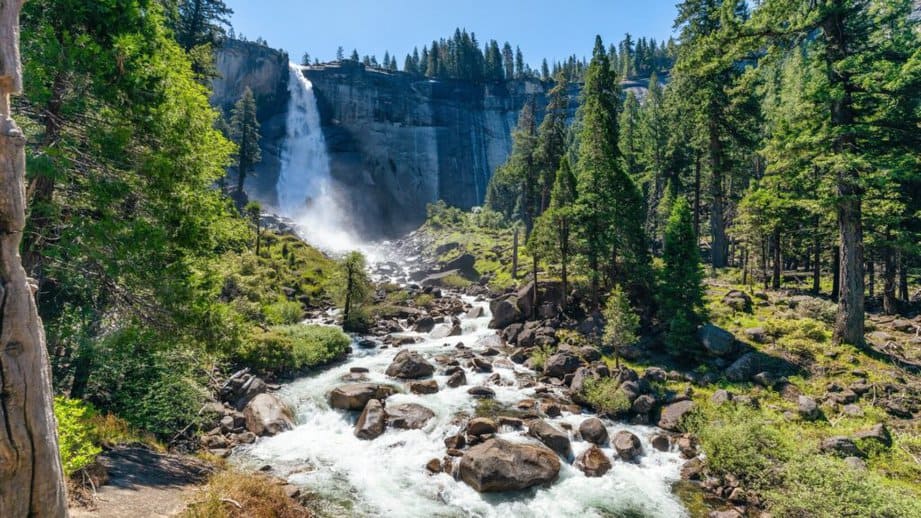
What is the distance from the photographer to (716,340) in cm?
2059

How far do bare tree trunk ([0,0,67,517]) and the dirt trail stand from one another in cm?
493

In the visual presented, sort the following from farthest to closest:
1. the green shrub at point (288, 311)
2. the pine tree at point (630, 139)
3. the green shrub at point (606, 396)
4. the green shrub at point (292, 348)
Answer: the pine tree at point (630, 139) → the green shrub at point (288, 311) → the green shrub at point (292, 348) → the green shrub at point (606, 396)

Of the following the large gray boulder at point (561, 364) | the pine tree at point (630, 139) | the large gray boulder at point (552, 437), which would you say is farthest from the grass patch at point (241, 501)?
the pine tree at point (630, 139)

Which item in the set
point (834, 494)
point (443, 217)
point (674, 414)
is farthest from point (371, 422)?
point (443, 217)

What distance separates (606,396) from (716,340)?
667 centimetres

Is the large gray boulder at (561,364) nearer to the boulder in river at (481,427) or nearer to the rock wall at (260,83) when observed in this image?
the boulder in river at (481,427)

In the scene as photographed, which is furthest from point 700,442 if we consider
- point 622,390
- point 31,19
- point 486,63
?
point 486,63

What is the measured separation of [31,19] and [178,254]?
5.74m

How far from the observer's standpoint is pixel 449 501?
12.8m

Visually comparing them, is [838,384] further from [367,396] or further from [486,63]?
[486,63]

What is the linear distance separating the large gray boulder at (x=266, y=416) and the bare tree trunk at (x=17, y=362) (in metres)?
13.5

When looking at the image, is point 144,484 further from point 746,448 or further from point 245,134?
point 245,134

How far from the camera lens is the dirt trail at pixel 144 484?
842 cm

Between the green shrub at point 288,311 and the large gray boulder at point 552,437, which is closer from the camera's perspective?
the large gray boulder at point 552,437
